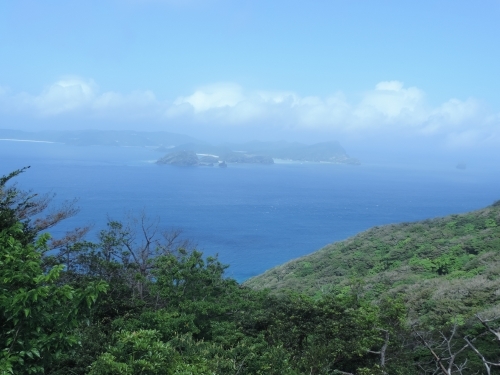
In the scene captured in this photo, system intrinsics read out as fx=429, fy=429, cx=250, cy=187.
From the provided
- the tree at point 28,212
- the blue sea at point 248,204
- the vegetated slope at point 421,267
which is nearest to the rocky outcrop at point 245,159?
the blue sea at point 248,204

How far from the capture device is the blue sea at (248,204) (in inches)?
2096

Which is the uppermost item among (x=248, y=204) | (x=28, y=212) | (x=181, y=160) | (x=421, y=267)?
(x=28, y=212)

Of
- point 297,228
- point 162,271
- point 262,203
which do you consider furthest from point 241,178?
point 162,271

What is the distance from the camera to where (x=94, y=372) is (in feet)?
16.2

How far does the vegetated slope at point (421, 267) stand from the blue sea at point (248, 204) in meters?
14.9

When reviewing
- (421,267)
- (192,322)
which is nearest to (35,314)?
(192,322)

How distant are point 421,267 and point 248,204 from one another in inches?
2363

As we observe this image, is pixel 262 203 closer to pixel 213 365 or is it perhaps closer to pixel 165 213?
pixel 165 213

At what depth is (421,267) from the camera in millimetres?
19406

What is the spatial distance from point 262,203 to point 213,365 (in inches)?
2974

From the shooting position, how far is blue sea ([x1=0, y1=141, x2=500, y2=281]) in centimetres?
5325

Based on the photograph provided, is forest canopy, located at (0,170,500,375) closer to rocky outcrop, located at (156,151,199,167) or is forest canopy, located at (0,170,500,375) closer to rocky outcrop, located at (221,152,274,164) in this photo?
rocky outcrop, located at (156,151,199,167)

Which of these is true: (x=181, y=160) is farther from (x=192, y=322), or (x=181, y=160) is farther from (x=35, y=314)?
(x=35, y=314)

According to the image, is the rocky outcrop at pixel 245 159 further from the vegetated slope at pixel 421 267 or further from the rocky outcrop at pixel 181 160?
the vegetated slope at pixel 421 267
